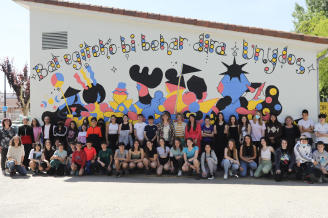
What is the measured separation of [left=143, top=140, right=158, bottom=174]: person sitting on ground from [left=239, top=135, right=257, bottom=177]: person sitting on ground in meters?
2.39

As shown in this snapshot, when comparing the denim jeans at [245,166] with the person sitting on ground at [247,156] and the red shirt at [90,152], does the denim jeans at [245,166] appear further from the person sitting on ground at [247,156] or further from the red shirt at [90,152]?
the red shirt at [90,152]

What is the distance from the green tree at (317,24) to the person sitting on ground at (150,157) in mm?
10933

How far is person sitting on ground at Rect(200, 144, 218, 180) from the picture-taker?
771 centimetres

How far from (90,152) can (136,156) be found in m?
1.36

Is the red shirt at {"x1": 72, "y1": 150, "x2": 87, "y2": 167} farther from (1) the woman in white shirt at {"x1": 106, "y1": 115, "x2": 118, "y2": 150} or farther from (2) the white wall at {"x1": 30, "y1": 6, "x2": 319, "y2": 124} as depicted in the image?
(2) the white wall at {"x1": 30, "y1": 6, "x2": 319, "y2": 124}

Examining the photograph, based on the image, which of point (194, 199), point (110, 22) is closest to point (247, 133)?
point (194, 199)

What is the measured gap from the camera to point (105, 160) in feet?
27.3

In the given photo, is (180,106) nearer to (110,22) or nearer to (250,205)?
(110,22)

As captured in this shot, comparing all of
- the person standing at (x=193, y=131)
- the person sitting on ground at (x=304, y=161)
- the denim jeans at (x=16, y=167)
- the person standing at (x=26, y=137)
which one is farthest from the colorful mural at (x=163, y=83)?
the denim jeans at (x=16, y=167)

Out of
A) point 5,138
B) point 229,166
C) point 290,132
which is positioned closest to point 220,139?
point 229,166

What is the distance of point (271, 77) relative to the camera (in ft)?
29.4

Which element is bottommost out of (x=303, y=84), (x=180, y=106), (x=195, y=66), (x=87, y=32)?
(x=180, y=106)

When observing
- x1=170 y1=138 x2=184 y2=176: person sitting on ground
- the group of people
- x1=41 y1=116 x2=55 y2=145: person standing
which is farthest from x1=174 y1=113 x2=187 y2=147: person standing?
x1=41 y1=116 x2=55 y2=145: person standing

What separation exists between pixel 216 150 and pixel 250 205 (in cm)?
348
